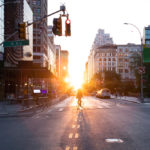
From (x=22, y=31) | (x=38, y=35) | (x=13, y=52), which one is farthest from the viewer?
(x=38, y=35)

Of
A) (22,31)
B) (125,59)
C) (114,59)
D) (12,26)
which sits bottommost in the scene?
(22,31)

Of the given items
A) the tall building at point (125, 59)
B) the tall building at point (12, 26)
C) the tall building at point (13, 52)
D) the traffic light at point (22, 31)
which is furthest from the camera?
the tall building at point (125, 59)

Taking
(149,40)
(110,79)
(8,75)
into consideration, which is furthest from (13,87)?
(149,40)

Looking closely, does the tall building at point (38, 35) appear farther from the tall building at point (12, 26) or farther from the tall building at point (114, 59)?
the tall building at point (114, 59)

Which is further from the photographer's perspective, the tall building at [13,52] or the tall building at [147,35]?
the tall building at [147,35]

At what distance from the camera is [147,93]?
58.7m

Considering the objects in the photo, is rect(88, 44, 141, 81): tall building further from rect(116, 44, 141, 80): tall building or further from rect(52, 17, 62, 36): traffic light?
rect(52, 17, 62, 36): traffic light

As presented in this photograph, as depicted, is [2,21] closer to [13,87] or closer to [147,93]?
[13,87]

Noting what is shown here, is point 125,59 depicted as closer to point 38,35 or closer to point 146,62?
point 38,35

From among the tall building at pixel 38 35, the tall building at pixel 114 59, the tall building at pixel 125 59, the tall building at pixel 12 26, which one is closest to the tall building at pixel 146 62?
the tall building at pixel 12 26

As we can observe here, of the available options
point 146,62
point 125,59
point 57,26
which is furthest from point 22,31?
point 125,59

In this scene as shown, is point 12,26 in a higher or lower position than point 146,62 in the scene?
higher

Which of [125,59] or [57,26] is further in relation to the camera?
[125,59]

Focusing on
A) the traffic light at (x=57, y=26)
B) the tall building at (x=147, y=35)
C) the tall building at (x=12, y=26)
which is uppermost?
the tall building at (x=147, y=35)
